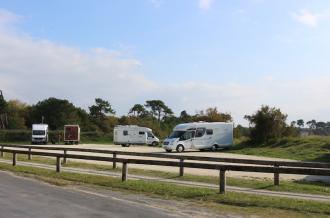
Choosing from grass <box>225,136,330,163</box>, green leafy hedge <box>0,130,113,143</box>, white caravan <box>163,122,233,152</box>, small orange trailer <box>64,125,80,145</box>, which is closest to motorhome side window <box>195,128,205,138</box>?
white caravan <box>163,122,233,152</box>

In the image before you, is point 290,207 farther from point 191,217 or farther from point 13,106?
point 13,106

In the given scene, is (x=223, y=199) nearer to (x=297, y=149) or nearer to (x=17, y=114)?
(x=297, y=149)

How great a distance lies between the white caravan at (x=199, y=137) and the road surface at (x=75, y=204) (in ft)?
114

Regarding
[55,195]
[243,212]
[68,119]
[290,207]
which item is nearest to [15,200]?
[55,195]

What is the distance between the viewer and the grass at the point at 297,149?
137 ft

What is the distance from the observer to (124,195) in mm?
14641

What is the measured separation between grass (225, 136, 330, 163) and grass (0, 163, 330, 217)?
23.7m

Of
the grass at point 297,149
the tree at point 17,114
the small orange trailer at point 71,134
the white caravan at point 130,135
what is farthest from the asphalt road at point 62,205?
the tree at point 17,114

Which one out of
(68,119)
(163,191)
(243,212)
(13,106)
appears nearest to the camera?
(243,212)

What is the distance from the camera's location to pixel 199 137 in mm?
52469

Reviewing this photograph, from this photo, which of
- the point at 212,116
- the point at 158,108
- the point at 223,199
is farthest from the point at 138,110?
the point at 223,199

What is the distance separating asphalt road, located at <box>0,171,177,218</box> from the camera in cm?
1073

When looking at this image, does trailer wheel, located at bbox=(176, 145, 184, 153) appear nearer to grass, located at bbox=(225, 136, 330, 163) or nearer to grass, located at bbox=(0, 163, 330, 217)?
grass, located at bbox=(225, 136, 330, 163)

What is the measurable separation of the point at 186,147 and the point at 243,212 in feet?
130
